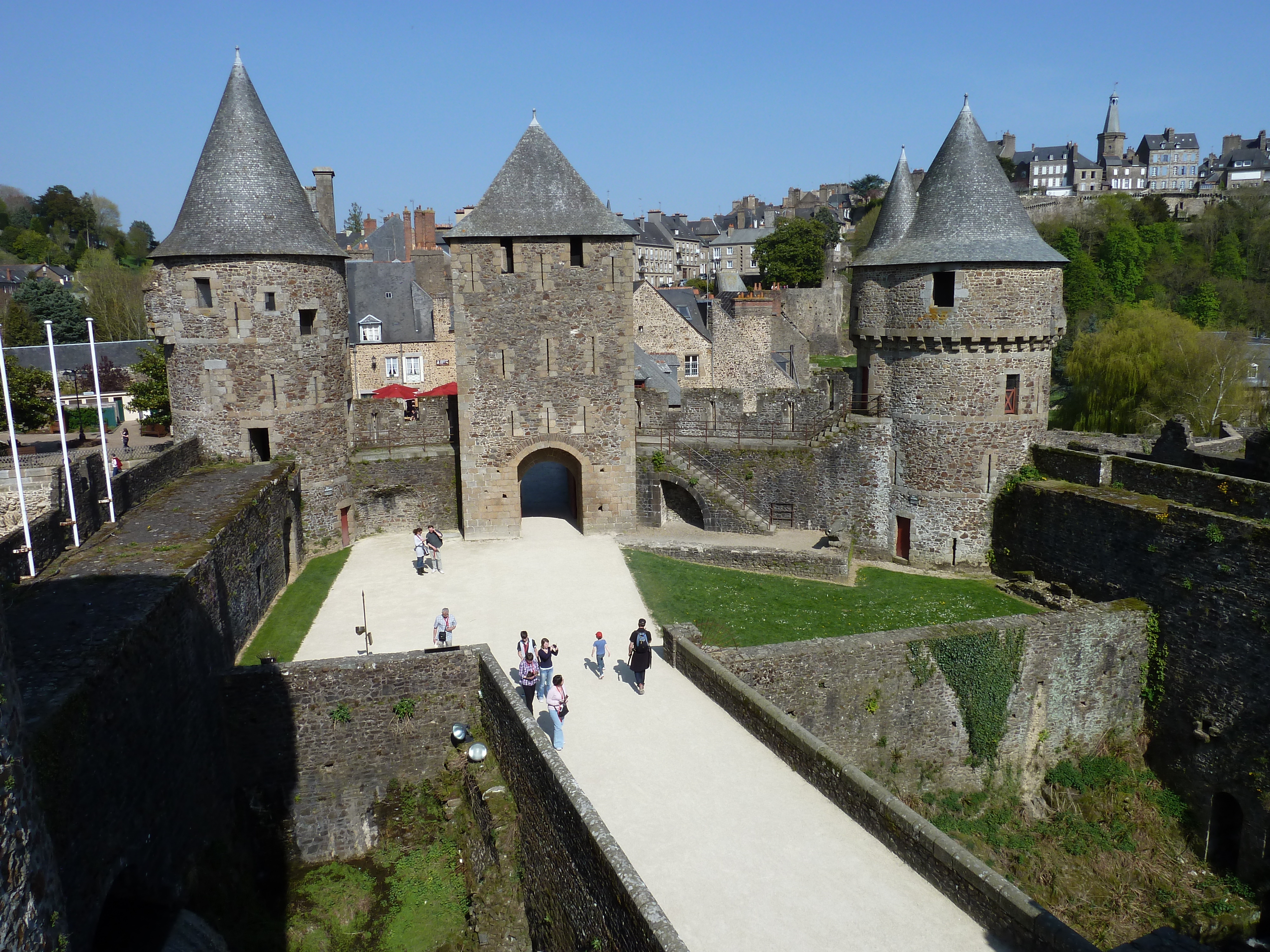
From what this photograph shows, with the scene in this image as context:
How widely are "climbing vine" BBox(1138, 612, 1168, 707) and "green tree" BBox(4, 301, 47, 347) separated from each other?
150 feet

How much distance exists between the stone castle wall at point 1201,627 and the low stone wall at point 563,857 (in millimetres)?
11911

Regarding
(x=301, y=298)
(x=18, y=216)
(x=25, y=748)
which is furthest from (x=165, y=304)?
(x=18, y=216)

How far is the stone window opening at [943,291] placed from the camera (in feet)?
65.8

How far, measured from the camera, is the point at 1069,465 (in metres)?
19.8

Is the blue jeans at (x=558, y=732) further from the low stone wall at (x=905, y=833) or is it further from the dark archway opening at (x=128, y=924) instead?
the dark archway opening at (x=128, y=924)

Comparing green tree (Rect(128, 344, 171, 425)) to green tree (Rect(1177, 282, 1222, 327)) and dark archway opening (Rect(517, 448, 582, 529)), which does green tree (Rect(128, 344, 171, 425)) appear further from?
green tree (Rect(1177, 282, 1222, 327))

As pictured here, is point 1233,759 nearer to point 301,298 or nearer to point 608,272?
point 608,272

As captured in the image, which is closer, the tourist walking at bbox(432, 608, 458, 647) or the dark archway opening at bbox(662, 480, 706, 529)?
the tourist walking at bbox(432, 608, 458, 647)

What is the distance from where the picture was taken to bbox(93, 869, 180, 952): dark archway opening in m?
8.51

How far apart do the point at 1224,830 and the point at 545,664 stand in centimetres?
1253

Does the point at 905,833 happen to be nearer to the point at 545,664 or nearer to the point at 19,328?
the point at 545,664

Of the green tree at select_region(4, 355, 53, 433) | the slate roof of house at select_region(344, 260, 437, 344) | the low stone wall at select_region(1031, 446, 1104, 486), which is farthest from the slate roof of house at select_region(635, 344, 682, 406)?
the green tree at select_region(4, 355, 53, 433)

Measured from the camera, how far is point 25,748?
16.8 feet

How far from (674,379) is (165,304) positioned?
19562 millimetres
